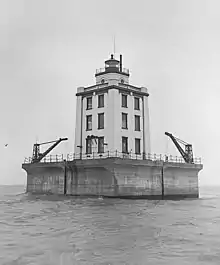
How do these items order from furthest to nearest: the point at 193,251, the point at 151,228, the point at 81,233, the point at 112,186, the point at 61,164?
the point at 61,164 < the point at 112,186 < the point at 151,228 < the point at 81,233 < the point at 193,251

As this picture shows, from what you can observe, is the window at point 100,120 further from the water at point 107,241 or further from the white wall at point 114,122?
the water at point 107,241

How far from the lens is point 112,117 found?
3756cm

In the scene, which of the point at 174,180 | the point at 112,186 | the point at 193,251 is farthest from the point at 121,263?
the point at 174,180

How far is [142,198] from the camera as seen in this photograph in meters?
34.5

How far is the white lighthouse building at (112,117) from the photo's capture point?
37.6 metres

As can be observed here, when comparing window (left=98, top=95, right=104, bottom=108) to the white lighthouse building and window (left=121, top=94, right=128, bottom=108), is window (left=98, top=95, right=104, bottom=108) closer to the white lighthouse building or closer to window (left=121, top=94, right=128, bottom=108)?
the white lighthouse building

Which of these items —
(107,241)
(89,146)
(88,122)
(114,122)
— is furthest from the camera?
(88,122)

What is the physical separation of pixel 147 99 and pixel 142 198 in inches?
528

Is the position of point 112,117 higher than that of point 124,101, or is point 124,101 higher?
point 124,101

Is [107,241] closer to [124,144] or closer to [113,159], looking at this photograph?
[113,159]

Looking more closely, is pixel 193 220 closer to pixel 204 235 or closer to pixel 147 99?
pixel 204 235

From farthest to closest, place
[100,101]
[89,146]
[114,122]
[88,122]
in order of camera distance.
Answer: [88,122] → [100,101] → [89,146] → [114,122]

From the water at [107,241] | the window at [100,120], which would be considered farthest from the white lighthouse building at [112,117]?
the water at [107,241]

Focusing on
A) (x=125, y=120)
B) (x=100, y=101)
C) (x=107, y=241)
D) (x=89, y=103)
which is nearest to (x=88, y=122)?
(x=89, y=103)
